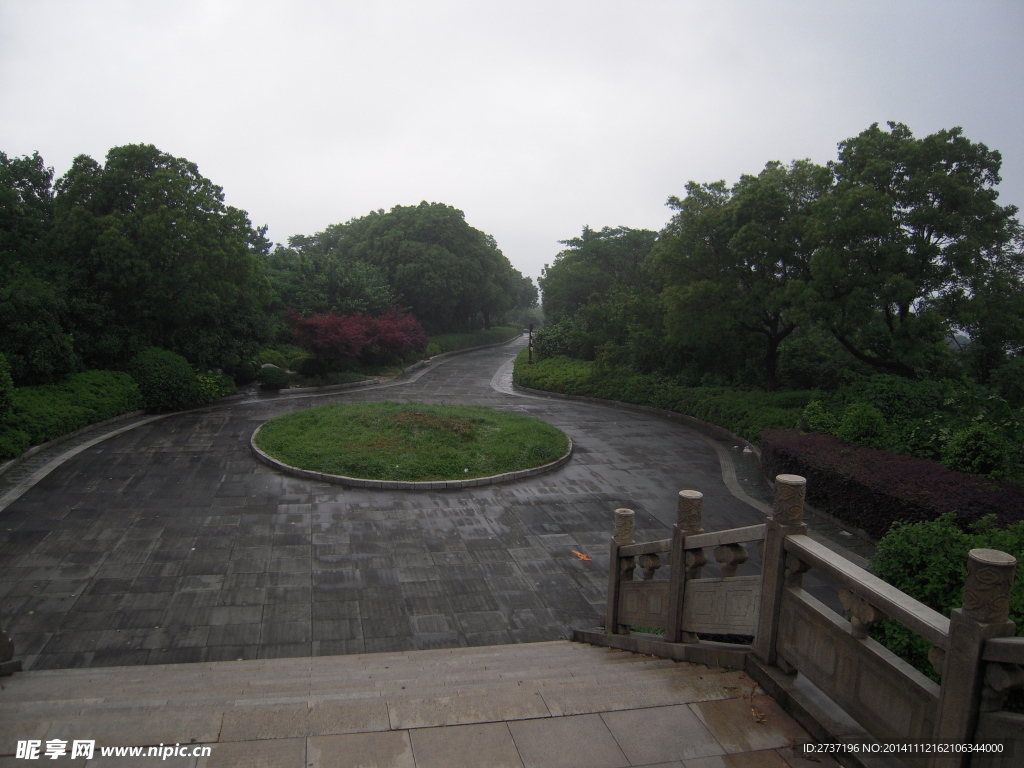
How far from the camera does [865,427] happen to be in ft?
37.8

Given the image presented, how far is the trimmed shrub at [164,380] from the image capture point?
58.4 feet

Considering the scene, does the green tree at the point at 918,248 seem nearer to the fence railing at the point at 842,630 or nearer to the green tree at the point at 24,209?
the fence railing at the point at 842,630

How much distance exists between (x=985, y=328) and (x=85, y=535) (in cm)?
1710

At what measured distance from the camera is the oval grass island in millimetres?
11859

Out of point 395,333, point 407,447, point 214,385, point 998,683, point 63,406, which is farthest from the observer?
point 395,333

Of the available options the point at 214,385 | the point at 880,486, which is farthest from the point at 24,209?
the point at 880,486

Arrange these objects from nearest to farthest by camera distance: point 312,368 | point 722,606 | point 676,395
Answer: point 722,606
point 676,395
point 312,368

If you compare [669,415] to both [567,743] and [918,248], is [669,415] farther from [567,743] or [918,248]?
[567,743]

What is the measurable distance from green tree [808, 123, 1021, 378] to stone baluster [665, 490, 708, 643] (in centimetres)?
1111

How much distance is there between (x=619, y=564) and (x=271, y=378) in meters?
19.8

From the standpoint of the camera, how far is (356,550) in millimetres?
8781

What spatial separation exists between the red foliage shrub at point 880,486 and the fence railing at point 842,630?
13.6 ft

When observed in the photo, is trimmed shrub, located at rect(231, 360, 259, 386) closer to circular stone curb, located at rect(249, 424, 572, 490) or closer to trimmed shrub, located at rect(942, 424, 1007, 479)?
circular stone curb, located at rect(249, 424, 572, 490)

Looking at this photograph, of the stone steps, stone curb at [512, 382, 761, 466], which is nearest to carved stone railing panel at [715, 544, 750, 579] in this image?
the stone steps
